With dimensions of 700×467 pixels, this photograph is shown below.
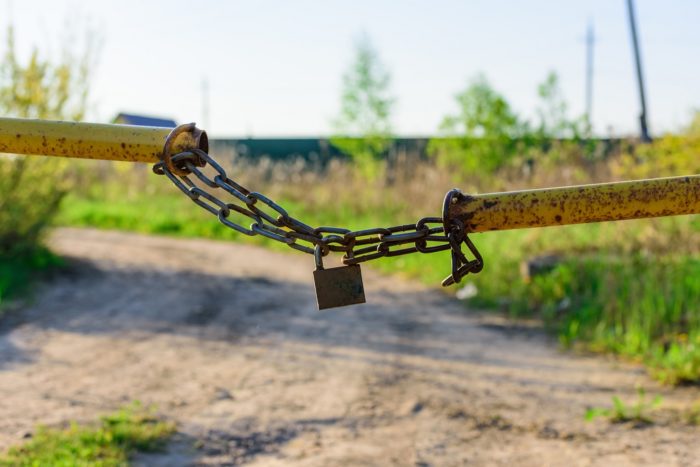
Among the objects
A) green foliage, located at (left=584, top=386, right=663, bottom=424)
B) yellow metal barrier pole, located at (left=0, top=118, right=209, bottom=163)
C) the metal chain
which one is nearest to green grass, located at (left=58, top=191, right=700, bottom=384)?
green foliage, located at (left=584, top=386, right=663, bottom=424)

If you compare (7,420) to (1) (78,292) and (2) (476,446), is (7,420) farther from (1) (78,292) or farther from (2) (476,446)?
(1) (78,292)

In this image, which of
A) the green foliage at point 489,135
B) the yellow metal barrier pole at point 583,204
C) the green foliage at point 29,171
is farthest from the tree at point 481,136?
the yellow metal barrier pole at point 583,204

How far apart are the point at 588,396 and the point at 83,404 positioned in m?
2.73

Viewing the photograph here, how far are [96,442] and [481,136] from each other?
10072 mm

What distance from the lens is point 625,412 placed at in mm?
4773

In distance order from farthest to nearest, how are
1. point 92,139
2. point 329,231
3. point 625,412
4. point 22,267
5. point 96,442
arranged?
point 22,267 < point 625,412 < point 96,442 < point 92,139 < point 329,231

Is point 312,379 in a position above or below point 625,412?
above

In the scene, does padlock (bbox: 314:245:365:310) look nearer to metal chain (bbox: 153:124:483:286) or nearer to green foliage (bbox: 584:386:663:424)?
metal chain (bbox: 153:124:483:286)

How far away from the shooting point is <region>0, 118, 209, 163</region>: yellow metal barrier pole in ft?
7.45

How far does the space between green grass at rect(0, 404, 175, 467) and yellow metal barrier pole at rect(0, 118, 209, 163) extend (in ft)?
5.54

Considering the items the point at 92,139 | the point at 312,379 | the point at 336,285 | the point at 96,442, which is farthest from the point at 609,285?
the point at 92,139

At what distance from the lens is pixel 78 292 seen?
792 cm

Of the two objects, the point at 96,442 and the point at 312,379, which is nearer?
the point at 96,442

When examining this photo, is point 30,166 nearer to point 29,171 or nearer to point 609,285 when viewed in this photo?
point 29,171
